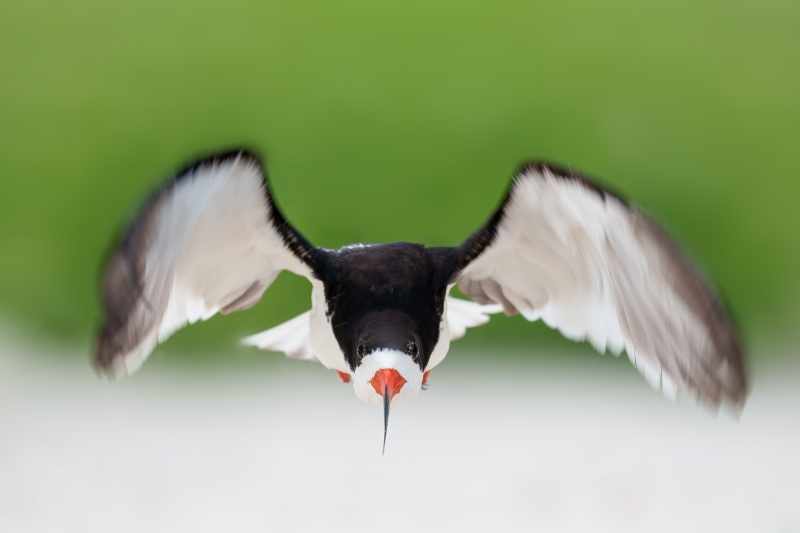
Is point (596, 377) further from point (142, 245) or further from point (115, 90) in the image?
point (142, 245)

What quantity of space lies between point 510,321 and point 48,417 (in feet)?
5.44

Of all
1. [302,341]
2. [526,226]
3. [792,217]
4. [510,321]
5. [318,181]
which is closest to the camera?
[526,226]

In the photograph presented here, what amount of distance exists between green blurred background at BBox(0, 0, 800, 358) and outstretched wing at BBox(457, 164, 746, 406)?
1.28 metres

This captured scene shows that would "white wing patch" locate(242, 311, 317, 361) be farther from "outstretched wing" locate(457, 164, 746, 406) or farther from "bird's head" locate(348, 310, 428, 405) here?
"bird's head" locate(348, 310, 428, 405)

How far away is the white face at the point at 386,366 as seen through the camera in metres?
1.61

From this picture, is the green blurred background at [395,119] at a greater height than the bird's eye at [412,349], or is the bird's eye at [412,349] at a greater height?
the green blurred background at [395,119]

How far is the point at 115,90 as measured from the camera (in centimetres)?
371

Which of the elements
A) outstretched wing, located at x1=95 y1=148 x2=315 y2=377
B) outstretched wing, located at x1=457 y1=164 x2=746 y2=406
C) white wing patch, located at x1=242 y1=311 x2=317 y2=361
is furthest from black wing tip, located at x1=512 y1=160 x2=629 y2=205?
white wing patch, located at x1=242 y1=311 x2=317 y2=361

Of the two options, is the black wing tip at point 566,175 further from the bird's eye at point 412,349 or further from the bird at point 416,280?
the bird's eye at point 412,349

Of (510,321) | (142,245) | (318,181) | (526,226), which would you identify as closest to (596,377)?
(510,321)

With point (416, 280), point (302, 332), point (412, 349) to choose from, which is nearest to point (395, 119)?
point (302, 332)

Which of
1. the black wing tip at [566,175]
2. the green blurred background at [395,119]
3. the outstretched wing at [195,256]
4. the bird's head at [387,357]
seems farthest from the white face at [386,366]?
the green blurred background at [395,119]

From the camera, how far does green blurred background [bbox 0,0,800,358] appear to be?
3.41 meters

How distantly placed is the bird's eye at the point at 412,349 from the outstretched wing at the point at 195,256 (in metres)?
0.26
